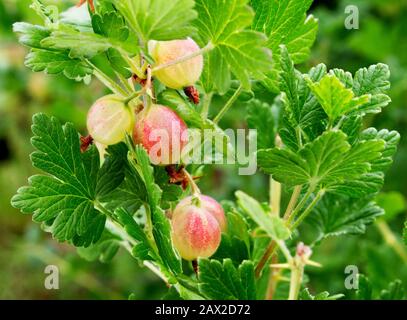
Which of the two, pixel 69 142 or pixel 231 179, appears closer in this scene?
pixel 69 142

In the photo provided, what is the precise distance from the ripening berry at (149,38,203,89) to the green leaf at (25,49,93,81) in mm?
62

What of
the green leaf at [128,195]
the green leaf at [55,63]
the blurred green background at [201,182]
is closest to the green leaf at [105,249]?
the green leaf at [128,195]

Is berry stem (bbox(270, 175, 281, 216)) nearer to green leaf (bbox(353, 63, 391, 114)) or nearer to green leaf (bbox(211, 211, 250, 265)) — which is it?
green leaf (bbox(211, 211, 250, 265))

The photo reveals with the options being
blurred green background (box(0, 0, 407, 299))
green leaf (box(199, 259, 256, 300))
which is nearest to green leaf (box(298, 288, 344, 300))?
green leaf (box(199, 259, 256, 300))

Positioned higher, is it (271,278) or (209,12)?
(209,12)

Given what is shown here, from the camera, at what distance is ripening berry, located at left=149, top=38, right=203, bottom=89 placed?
56 centimetres

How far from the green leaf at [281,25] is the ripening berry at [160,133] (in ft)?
0.36

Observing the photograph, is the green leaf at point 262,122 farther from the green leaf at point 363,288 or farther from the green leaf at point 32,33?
the green leaf at point 32,33

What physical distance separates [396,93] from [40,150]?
2.98 feet

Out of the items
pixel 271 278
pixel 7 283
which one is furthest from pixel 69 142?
pixel 7 283

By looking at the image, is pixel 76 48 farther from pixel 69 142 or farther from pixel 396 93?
pixel 396 93

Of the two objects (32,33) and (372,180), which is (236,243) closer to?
(372,180)

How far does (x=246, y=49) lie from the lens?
53cm

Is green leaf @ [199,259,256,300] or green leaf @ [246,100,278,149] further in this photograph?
green leaf @ [246,100,278,149]
